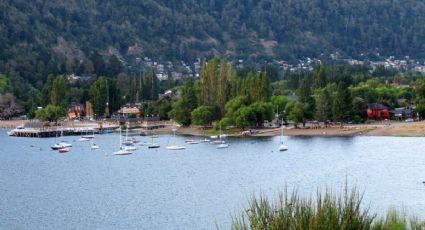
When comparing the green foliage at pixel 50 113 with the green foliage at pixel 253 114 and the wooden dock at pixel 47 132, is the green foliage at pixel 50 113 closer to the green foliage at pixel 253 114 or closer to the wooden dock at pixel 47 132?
the wooden dock at pixel 47 132

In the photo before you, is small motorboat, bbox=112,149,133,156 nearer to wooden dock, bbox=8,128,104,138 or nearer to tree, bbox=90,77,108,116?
wooden dock, bbox=8,128,104,138

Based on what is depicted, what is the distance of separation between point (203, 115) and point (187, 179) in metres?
47.4

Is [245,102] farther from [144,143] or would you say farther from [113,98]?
[113,98]

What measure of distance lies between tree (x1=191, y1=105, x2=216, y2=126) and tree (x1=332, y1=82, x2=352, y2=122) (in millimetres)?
15855

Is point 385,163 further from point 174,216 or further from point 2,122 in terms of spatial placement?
point 2,122

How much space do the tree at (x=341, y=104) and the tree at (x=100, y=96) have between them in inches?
1745

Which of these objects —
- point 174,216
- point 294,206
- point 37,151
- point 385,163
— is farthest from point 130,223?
point 37,151

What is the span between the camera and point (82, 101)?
164375 mm

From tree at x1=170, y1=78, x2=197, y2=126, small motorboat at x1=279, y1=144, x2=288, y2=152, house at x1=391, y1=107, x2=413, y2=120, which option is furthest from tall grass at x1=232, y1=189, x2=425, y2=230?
house at x1=391, y1=107, x2=413, y2=120

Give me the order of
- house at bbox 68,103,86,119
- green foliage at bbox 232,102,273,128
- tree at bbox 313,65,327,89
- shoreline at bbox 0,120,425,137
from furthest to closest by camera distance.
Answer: house at bbox 68,103,86,119, tree at bbox 313,65,327,89, green foliage at bbox 232,102,273,128, shoreline at bbox 0,120,425,137

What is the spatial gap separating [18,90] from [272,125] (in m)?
70.3

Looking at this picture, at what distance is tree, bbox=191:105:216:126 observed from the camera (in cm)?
12106

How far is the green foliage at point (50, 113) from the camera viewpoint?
142 m

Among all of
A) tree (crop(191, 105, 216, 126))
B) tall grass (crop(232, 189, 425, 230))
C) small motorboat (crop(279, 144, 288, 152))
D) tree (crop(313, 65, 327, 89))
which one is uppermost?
tree (crop(313, 65, 327, 89))
